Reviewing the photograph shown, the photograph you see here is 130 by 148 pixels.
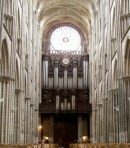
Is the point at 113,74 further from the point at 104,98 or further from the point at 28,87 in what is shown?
the point at 28,87

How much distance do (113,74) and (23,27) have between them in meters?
10.5

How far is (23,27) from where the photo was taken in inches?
1469

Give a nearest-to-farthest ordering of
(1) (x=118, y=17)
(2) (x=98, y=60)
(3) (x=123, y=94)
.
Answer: (3) (x=123, y=94) < (1) (x=118, y=17) < (2) (x=98, y=60)

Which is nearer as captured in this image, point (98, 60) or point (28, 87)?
point (28, 87)

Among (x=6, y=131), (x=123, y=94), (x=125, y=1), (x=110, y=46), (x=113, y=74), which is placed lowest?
(x=6, y=131)

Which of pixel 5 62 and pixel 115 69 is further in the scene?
pixel 115 69

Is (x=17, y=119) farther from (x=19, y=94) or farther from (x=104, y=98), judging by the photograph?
(x=104, y=98)

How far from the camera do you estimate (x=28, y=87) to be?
41.9 metres

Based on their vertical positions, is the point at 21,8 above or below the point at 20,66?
above

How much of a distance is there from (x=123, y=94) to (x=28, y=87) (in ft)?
53.5

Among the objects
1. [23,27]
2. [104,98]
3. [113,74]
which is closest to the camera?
[113,74]

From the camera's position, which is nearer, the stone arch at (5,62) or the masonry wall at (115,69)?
the masonry wall at (115,69)

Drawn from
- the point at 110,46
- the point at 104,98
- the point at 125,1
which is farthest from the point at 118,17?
the point at 104,98

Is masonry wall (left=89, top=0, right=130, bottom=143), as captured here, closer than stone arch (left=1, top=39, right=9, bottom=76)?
Yes
